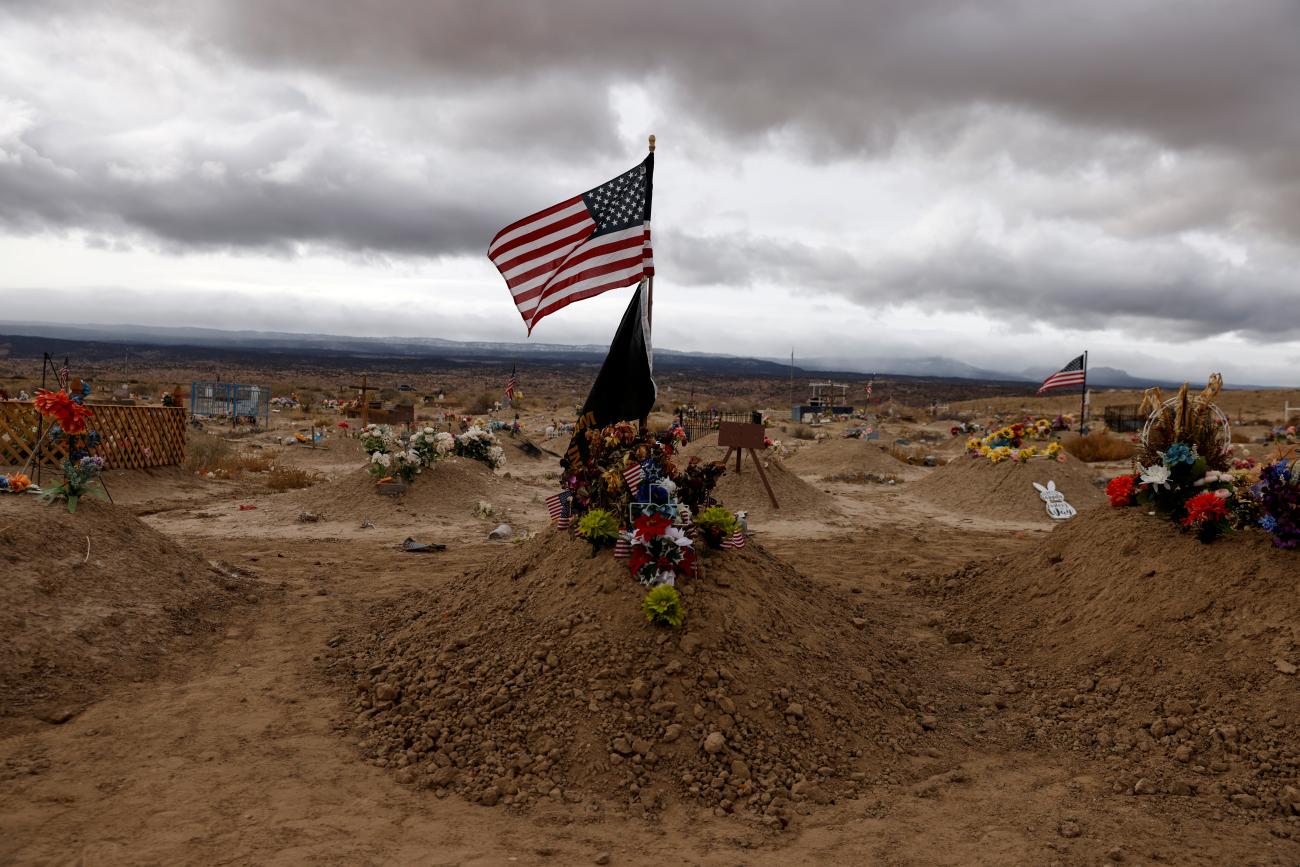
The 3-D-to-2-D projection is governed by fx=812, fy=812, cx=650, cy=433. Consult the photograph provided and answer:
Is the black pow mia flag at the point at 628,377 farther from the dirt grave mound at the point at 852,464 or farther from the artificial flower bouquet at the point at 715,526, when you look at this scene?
the dirt grave mound at the point at 852,464

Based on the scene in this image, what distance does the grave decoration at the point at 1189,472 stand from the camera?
22.7ft

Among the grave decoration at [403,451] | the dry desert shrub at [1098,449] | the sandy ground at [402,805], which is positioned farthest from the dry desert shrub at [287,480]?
the dry desert shrub at [1098,449]

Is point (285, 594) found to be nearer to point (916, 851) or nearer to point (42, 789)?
point (42, 789)

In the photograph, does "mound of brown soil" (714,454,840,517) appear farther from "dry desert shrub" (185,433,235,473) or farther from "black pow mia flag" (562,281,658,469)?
"dry desert shrub" (185,433,235,473)

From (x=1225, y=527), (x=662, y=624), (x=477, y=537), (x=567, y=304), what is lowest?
(x=477, y=537)

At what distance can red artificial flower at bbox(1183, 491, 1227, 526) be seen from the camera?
6867 mm

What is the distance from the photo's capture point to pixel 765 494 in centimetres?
1596

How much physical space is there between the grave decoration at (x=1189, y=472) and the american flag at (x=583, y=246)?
17.0 ft

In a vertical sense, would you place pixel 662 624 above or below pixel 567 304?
below

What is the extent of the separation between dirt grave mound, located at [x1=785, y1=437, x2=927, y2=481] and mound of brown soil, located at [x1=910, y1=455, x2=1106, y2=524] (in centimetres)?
310

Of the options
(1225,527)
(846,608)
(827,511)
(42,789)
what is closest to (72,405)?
(42,789)

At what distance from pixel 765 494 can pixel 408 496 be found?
6.76 meters

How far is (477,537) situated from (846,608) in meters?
6.80

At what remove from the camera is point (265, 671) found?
6.53m
